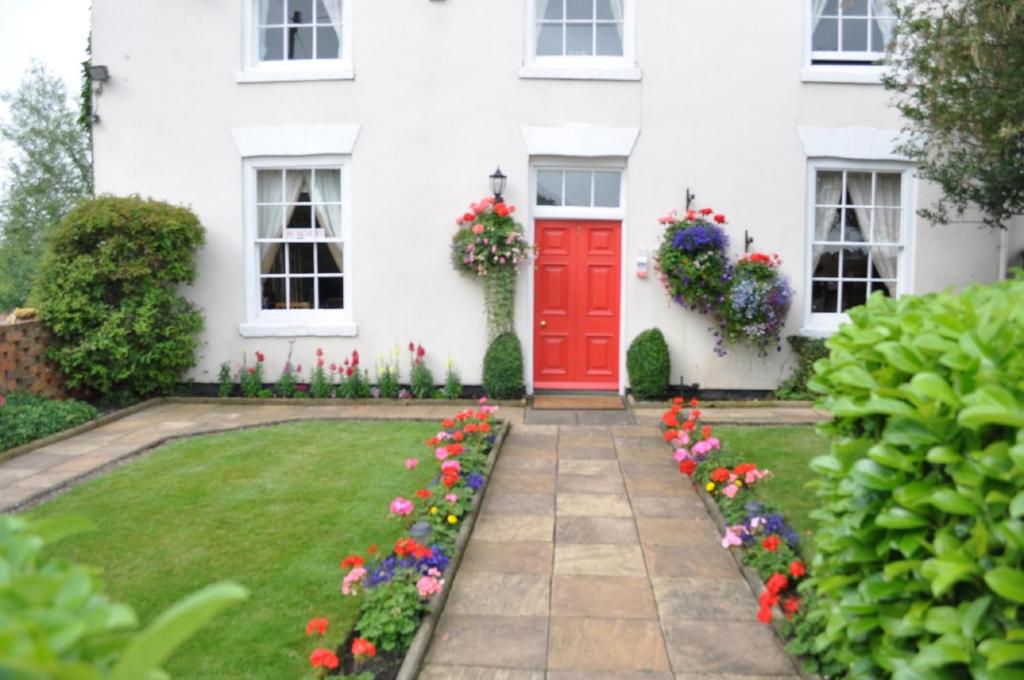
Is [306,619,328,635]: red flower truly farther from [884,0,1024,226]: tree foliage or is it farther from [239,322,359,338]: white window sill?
[239,322,359,338]: white window sill

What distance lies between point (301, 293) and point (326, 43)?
3.01m

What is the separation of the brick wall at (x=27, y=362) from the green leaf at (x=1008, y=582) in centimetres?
893

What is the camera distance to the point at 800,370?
31.9 feet

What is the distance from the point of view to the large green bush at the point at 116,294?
9188 millimetres

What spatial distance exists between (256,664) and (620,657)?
1503 mm

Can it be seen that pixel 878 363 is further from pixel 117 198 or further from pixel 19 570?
pixel 117 198

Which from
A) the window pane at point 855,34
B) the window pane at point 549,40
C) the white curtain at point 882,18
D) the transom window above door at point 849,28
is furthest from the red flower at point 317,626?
the white curtain at point 882,18

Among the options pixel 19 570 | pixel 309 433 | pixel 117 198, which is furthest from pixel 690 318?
pixel 19 570

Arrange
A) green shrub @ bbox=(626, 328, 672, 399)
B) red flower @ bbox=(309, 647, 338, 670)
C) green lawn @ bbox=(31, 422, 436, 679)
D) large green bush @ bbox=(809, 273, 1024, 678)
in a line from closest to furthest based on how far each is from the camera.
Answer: large green bush @ bbox=(809, 273, 1024, 678)
red flower @ bbox=(309, 647, 338, 670)
green lawn @ bbox=(31, 422, 436, 679)
green shrub @ bbox=(626, 328, 672, 399)

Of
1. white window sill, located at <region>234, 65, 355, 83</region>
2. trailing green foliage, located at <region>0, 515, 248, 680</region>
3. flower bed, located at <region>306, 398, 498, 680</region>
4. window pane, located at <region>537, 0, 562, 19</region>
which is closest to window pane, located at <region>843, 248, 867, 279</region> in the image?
window pane, located at <region>537, 0, 562, 19</region>

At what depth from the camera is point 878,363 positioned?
2686mm

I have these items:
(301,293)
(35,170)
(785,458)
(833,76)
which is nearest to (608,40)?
Answer: (833,76)

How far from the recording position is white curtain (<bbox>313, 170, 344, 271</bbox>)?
10.2m

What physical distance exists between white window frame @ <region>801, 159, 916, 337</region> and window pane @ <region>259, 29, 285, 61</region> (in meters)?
6.40
